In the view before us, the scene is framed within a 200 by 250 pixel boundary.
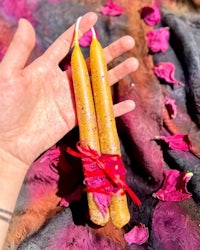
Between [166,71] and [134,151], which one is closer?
[134,151]

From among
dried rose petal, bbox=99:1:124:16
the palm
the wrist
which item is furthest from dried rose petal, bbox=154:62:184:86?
the wrist

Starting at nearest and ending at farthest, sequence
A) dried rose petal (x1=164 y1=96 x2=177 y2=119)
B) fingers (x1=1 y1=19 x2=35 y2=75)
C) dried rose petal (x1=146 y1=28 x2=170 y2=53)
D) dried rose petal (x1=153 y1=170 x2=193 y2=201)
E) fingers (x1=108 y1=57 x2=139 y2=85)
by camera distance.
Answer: fingers (x1=1 y1=19 x2=35 y2=75) → dried rose petal (x1=153 y1=170 x2=193 y2=201) → fingers (x1=108 y1=57 x2=139 y2=85) → dried rose petal (x1=164 y1=96 x2=177 y2=119) → dried rose petal (x1=146 y1=28 x2=170 y2=53)

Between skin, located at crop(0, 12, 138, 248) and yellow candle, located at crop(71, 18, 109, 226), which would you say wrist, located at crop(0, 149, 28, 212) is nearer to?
skin, located at crop(0, 12, 138, 248)

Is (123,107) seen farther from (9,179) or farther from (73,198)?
(9,179)

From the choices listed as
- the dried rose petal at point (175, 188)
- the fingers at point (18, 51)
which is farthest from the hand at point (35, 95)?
the dried rose petal at point (175, 188)

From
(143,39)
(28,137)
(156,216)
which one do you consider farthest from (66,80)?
(156,216)

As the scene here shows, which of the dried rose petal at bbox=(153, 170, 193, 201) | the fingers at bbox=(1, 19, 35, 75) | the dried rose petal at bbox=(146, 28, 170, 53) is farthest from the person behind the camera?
the dried rose petal at bbox=(146, 28, 170, 53)

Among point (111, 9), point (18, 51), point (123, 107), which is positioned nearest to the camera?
point (18, 51)

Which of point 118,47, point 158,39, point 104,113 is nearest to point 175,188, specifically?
point 104,113
